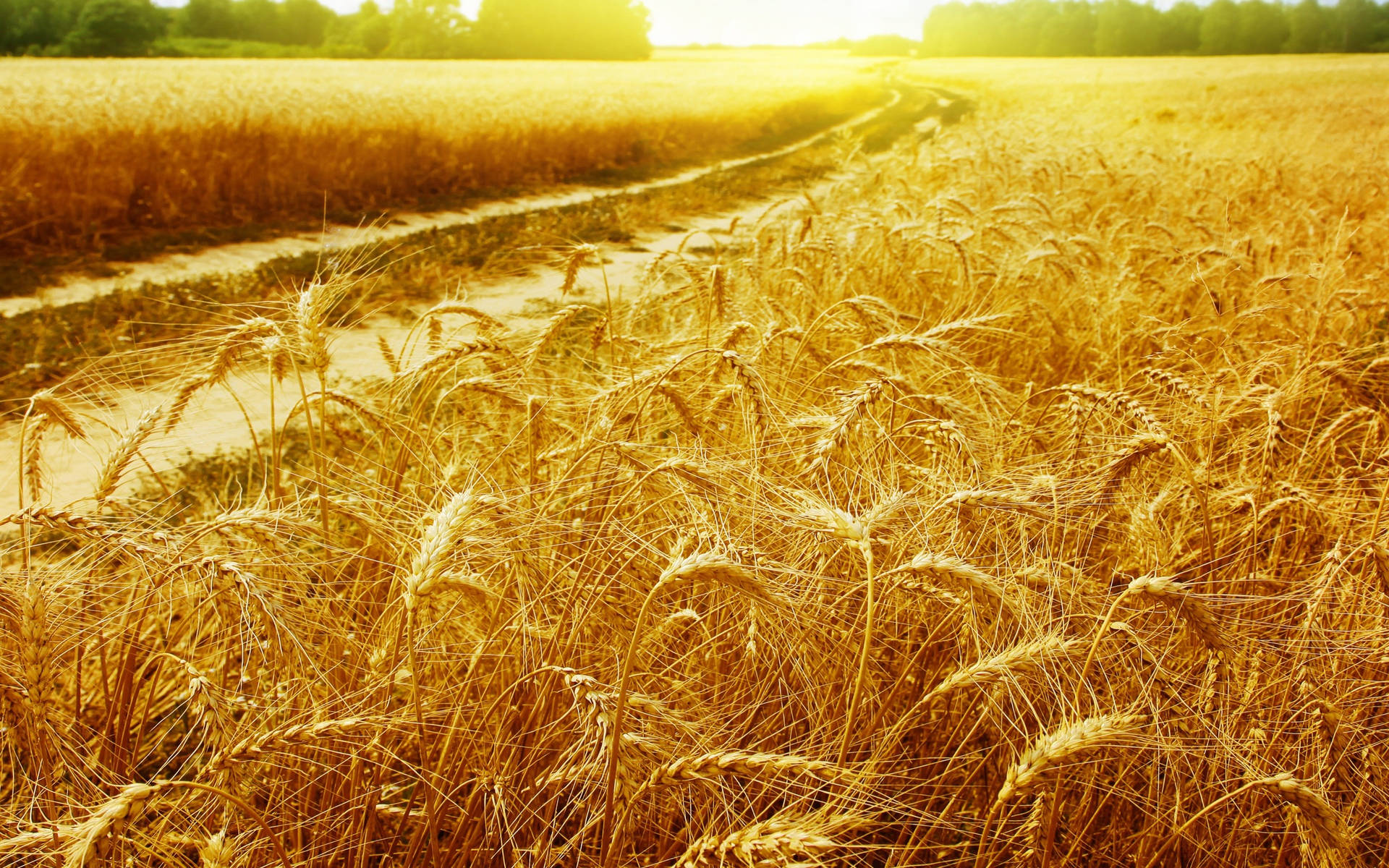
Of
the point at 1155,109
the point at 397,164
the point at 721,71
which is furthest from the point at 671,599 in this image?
the point at 721,71

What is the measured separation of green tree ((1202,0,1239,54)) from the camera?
53.3 metres

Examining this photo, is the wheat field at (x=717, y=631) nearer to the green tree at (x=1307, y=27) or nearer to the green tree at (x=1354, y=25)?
the green tree at (x=1354, y=25)

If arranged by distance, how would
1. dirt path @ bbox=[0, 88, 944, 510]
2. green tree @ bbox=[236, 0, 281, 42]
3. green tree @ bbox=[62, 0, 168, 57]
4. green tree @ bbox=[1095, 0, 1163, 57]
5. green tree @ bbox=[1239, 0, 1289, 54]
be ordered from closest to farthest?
dirt path @ bbox=[0, 88, 944, 510] → green tree @ bbox=[62, 0, 168, 57] → green tree @ bbox=[1239, 0, 1289, 54] → green tree @ bbox=[236, 0, 281, 42] → green tree @ bbox=[1095, 0, 1163, 57]

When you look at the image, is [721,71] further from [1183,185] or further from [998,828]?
[998,828]

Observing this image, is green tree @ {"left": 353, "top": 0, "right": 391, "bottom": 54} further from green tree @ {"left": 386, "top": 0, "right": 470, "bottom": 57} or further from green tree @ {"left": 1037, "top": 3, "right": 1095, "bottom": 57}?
green tree @ {"left": 1037, "top": 3, "right": 1095, "bottom": 57}

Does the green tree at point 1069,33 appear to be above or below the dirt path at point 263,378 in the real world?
above

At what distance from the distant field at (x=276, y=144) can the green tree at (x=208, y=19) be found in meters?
54.4

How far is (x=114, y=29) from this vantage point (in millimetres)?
43188

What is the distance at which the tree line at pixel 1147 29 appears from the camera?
3588 centimetres

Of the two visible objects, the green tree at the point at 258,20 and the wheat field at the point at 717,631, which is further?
the green tree at the point at 258,20

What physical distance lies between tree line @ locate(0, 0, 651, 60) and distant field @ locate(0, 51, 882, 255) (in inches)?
1692

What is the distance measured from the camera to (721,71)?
4075 centimetres

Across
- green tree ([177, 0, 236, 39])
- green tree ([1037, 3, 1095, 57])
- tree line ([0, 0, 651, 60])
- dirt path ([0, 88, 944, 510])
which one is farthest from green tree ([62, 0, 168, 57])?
green tree ([1037, 3, 1095, 57])

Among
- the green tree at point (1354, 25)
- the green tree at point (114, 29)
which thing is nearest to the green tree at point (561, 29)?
the green tree at point (114, 29)
